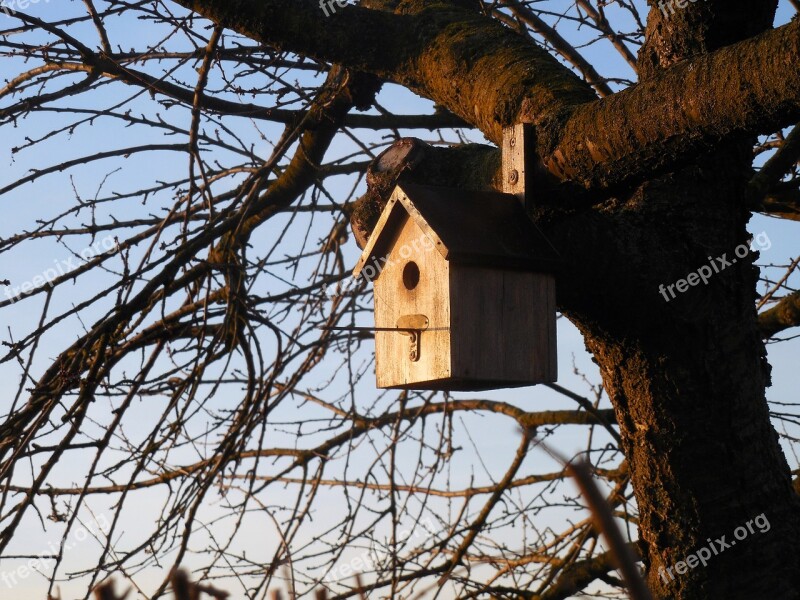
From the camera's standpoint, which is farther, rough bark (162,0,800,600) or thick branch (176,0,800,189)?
rough bark (162,0,800,600)

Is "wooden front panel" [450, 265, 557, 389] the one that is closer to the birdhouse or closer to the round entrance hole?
the birdhouse

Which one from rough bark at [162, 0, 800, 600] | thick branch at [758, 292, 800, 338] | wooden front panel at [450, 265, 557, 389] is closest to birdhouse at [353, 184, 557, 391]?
wooden front panel at [450, 265, 557, 389]

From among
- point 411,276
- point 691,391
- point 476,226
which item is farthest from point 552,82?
point 691,391

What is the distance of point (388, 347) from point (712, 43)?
1.22m

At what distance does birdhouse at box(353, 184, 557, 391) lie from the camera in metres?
2.27

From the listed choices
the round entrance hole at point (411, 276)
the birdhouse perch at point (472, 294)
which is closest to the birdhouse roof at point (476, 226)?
the birdhouse perch at point (472, 294)

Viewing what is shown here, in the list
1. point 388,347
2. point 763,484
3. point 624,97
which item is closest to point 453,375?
point 388,347

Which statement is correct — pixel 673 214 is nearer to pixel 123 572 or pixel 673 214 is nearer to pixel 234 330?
pixel 234 330

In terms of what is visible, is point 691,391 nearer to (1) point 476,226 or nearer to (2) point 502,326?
(2) point 502,326

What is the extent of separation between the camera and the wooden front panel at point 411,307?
229 centimetres

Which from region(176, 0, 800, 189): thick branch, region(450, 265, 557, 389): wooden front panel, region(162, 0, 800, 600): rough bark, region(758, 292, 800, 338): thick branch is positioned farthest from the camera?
region(758, 292, 800, 338): thick branch

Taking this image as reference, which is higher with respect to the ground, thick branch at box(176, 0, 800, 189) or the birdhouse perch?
thick branch at box(176, 0, 800, 189)

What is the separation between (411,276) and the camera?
252cm

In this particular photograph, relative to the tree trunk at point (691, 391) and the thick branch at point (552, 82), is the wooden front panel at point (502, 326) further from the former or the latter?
Answer: the thick branch at point (552, 82)
